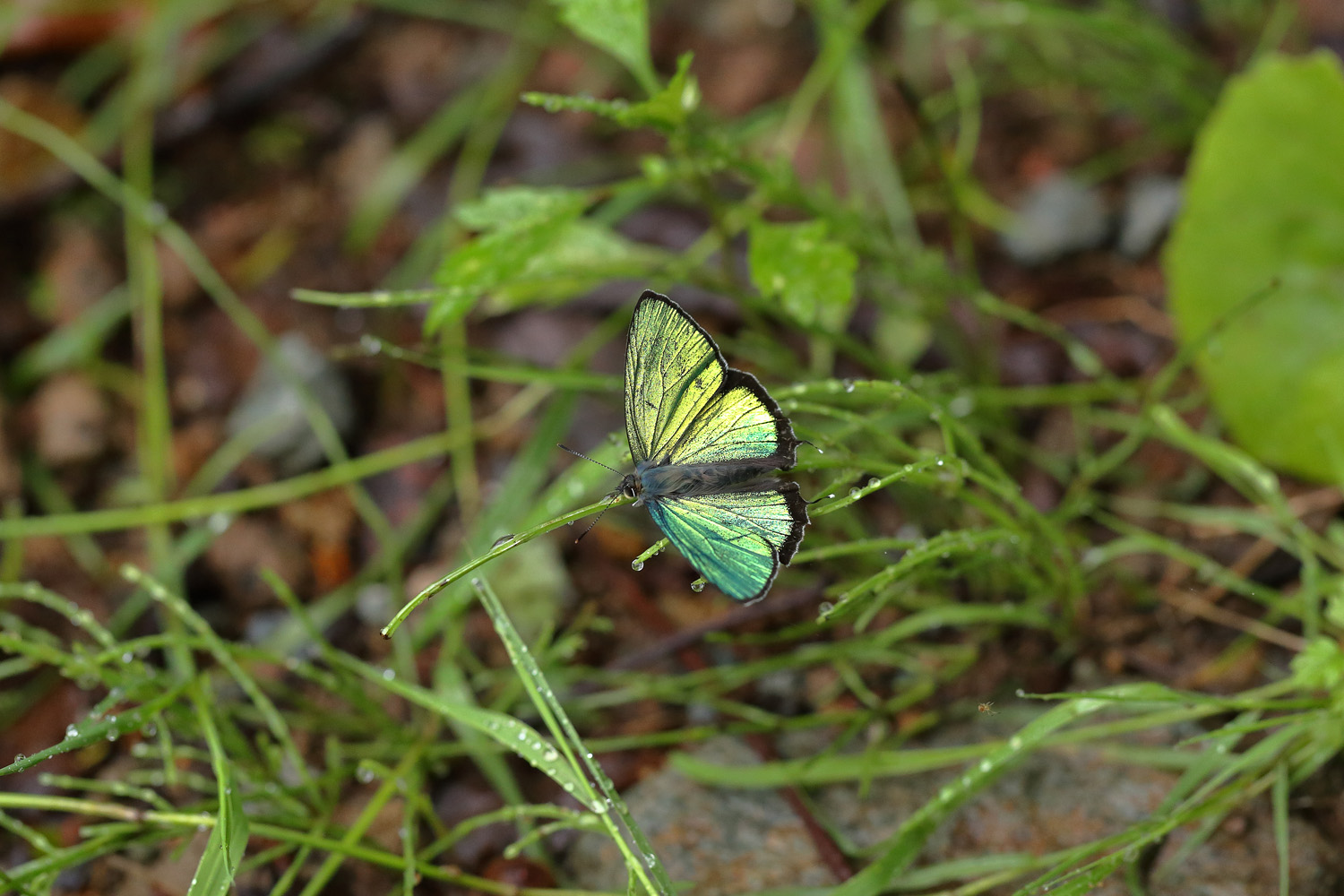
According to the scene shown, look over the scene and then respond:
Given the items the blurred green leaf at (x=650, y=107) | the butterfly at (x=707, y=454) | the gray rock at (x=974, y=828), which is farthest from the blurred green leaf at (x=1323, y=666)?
the blurred green leaf at (x=650, y=107)

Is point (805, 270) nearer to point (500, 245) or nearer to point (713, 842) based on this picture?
point (500, 245)

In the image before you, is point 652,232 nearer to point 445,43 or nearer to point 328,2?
point 445,43

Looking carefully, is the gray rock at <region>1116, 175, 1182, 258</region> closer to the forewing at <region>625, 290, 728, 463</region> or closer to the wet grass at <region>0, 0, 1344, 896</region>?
the wet grass at <region>0, 0, 1344, 896</region>

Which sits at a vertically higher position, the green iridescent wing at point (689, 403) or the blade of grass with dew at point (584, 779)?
the green iridescent wing at point (689, 403)

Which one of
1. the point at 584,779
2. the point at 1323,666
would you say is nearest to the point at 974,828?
the point at 1323,666

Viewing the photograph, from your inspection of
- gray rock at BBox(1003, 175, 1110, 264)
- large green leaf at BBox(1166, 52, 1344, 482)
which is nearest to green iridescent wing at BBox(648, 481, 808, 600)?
large green leaf at BBox(1166, 52, 1344, 482)

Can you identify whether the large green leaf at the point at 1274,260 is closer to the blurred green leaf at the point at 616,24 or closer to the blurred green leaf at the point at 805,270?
the blurred green leaf at the point at 805,270
